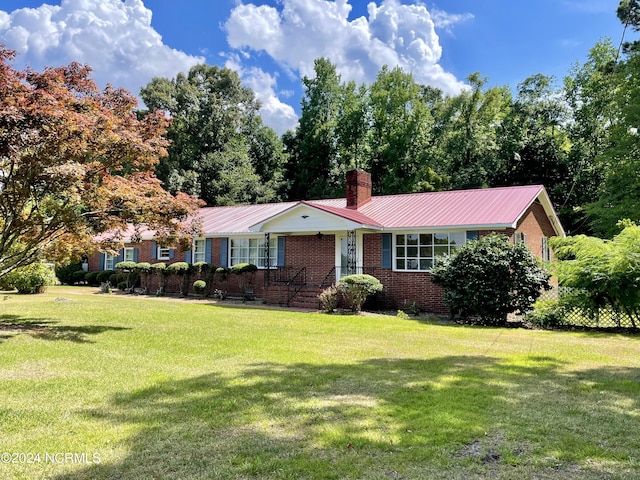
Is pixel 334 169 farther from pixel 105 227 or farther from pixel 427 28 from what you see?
pixel 105 227

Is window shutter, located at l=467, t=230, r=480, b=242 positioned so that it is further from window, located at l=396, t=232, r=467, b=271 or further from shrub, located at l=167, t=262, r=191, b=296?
shrub, located at l=167, t=262, r=191, b=296

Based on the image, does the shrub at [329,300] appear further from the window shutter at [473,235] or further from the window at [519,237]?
the window at [519,237]

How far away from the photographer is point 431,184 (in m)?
32.1

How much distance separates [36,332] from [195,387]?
20.0 ft

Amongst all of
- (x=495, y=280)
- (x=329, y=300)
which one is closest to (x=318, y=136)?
(x=329, y=300)

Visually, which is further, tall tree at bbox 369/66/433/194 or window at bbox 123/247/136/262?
tall tree at bbox 369/66/433/194

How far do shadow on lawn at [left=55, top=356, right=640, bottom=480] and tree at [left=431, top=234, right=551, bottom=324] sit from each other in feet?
21.7

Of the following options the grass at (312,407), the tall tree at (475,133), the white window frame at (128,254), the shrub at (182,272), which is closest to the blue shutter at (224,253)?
the shrub at (182,272)

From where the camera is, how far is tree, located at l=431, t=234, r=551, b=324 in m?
13.2

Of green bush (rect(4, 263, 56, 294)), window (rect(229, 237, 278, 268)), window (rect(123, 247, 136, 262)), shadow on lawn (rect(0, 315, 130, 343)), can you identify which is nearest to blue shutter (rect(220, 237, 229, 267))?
window (rect(229, 237, 278, 268))

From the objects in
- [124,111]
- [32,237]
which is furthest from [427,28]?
[32,237]

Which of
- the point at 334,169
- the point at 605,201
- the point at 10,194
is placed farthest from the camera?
the point at 334,169

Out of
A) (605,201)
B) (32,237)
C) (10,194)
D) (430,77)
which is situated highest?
(430,77)

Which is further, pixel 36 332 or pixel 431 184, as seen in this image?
pixel 431 184
